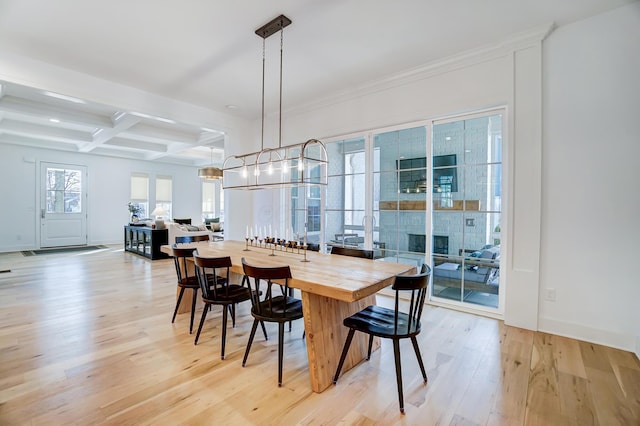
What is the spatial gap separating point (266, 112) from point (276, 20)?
284 cm

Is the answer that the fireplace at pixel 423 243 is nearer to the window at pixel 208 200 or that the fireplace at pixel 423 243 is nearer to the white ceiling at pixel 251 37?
the white ceiling at pixel 251 37

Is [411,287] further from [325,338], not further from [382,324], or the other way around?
[325,338]

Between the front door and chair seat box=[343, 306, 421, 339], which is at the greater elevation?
Result: the front door

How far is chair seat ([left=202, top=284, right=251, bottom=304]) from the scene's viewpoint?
257cm

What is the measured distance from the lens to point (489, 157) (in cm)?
340

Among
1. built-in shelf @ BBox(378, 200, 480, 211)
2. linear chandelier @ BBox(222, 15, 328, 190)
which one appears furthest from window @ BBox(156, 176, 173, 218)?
built-in shelf @ BBox(378, 200, 480, 211)

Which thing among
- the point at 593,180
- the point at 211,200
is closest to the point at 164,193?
the point at 211,200

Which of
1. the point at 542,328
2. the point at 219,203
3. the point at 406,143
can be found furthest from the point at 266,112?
the point at 219,203

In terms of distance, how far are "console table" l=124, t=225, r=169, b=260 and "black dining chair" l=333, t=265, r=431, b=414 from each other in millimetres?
5949

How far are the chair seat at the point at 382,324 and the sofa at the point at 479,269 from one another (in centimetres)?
178

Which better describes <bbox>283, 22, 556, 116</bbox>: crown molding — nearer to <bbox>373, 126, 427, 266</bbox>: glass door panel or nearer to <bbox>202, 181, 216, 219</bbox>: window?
<bbox>373, 126, 427, 266</bbox>: glass door panel

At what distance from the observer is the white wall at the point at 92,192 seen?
7.71 meters

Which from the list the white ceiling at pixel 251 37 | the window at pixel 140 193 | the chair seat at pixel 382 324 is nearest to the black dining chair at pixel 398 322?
the chair seat at pixel 382 324

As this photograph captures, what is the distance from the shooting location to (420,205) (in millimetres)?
3861
